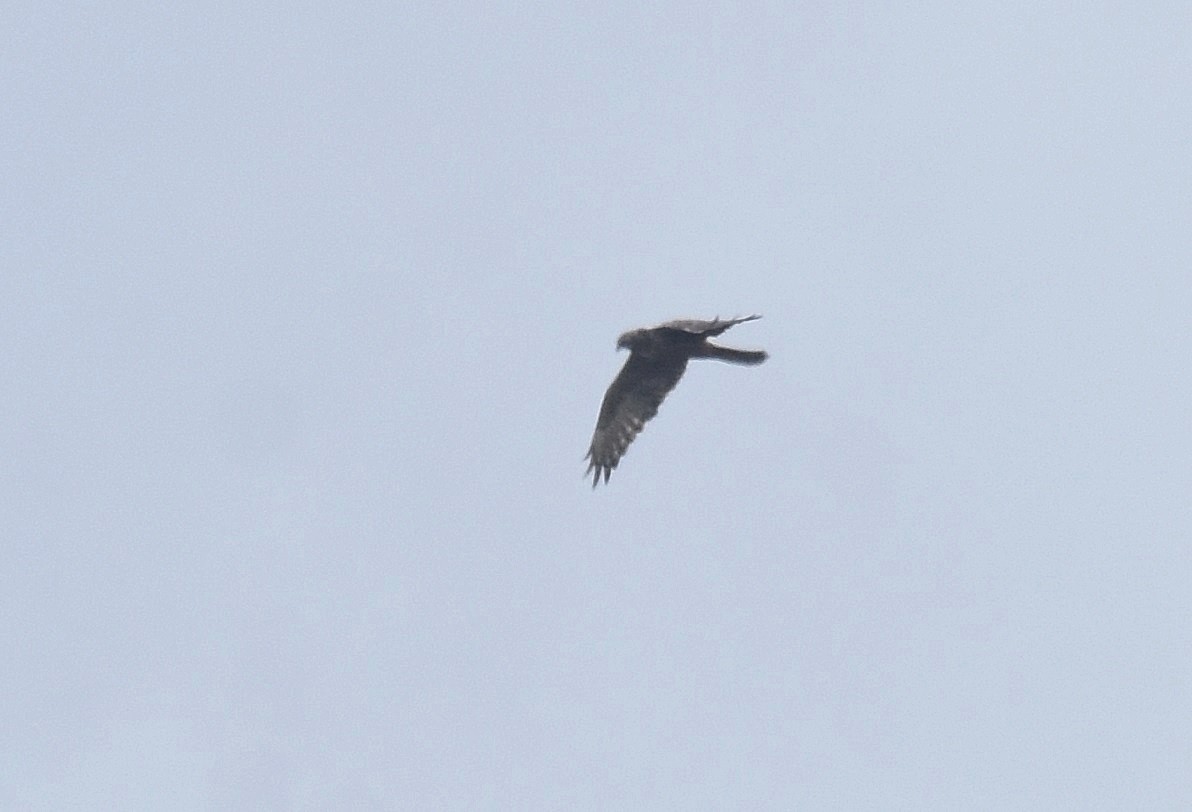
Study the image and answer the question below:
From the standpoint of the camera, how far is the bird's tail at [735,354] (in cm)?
2773

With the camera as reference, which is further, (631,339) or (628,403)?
(628,403)

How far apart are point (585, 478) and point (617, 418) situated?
0.90 m

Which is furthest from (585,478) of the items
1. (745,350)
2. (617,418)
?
(745,350)

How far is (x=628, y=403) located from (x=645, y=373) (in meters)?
0.54

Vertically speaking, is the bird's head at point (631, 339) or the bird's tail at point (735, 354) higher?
the bird's head at point (631, 339)

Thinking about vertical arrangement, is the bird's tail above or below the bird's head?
below

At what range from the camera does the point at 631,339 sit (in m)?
27.7

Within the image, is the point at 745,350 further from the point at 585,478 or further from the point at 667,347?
the point at 585,478

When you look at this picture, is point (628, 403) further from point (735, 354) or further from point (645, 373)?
point (735, 354)

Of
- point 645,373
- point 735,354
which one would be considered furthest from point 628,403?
point 735,354

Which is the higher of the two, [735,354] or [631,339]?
[631,339]

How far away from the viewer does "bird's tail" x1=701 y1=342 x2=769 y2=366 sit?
2773 cm

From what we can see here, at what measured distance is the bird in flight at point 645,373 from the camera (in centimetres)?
2750

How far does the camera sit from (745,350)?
27734mm
